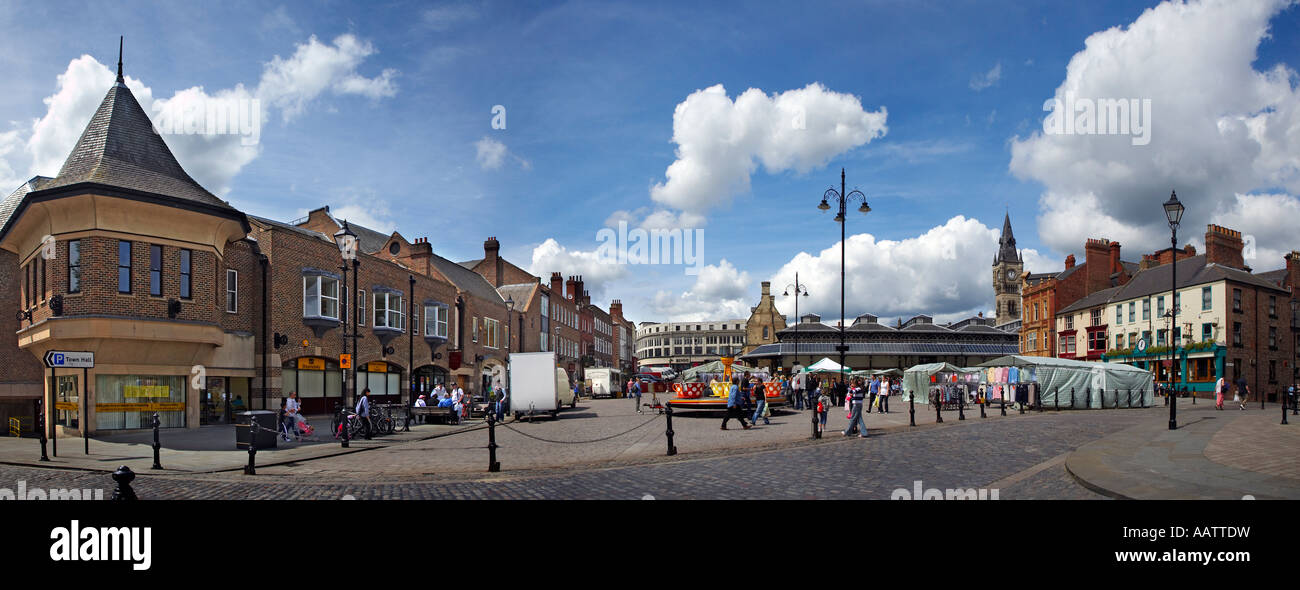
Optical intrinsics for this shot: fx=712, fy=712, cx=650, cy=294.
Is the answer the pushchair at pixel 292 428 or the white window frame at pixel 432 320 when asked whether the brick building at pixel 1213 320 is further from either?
the pushchair at pixel 292 428

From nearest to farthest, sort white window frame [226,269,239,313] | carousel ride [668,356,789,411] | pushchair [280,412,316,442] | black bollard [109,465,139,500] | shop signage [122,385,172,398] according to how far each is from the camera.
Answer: black bollard [109,465,139,500]
pushchair [280,412,316,442]
shop signage [122,385,172,398]
white window frame [226,269,239,313]
carousel ride [668,356,789,411]

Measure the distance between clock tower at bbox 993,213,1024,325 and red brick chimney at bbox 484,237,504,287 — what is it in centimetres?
10159

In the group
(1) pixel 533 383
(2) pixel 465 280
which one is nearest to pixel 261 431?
(1) pixel 533 383

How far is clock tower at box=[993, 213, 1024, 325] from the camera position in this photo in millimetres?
133000

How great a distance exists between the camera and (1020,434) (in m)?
18.8

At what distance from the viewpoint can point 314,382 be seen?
30500mm

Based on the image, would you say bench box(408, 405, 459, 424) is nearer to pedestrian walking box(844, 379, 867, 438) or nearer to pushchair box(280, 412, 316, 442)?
pushchair box(280, 412, 316, 442)

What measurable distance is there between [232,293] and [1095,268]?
65.6m

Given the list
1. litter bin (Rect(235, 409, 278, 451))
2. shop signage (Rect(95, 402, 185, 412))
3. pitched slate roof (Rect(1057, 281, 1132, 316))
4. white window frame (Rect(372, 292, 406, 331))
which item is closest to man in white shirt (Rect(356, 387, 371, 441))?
litter bin (Rect(235, 409, 278, 451))

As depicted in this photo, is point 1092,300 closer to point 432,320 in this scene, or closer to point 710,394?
point 710,394

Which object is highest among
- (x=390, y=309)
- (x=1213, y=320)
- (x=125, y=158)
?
(x=125, y=158)

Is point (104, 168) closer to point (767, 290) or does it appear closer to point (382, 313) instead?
point (382, 313)
